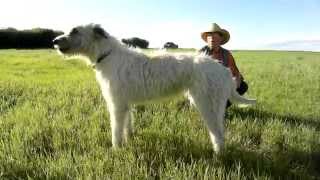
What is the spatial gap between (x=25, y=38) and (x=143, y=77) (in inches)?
2083

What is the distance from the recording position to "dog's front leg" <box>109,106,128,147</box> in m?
7.18

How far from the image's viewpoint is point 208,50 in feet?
31.0

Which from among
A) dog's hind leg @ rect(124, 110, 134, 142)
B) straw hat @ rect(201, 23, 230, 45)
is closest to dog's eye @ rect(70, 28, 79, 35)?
dog's hind leg @ rect(124, 110, 134, 142)

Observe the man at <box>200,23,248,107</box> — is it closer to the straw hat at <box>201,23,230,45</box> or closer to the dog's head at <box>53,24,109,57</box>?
the straw hat at <box>201,23,230,45</box>

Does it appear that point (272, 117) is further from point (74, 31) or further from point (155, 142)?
point (74, 31)

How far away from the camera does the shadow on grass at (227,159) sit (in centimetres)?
598

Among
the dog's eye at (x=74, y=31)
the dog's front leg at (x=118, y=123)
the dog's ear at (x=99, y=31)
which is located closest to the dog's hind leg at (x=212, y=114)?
the dog's front leg at (x=118, y=123)

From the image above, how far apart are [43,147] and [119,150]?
1.16 metres

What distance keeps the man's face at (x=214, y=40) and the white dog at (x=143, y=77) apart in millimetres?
2039

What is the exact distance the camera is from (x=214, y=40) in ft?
30.8

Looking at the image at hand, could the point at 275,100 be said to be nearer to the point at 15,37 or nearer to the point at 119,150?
the point at 119,150

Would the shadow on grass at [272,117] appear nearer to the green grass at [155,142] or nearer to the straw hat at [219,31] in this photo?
the green grass at [155,142]

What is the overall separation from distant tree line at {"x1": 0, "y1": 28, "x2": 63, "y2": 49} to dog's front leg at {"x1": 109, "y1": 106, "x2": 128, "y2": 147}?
160 feet

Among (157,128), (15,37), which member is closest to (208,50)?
(157,128)
